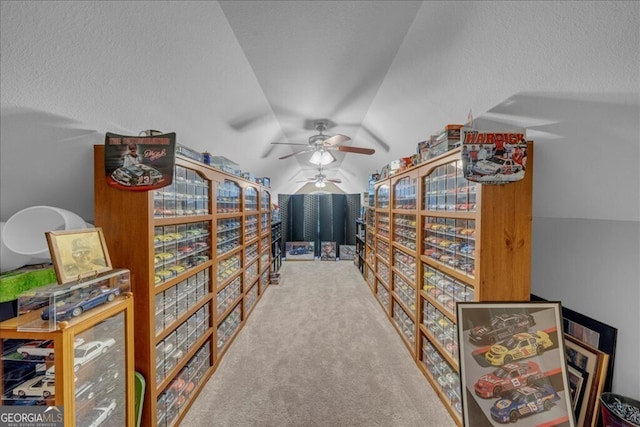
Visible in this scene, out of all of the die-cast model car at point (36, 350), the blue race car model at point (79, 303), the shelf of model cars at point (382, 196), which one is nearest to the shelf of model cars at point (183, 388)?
the die-cast model car at point (36, 350)

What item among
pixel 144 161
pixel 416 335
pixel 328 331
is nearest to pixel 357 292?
pixel 328 331

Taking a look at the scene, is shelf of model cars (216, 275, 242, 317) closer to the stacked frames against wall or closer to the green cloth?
the green cloth

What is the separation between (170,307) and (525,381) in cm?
245

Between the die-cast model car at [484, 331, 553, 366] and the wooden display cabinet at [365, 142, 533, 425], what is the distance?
0.83 ft

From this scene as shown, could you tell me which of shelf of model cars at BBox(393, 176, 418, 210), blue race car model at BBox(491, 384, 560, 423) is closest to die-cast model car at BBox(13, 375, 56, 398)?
blue race car model at BBox(491, 384, 560, 423)

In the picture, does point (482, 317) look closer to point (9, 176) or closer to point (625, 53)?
point (625, 53)

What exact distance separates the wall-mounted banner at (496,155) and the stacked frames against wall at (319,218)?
6343 millimetres

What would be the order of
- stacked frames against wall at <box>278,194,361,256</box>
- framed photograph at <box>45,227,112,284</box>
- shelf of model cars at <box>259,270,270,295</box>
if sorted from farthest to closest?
stacked frames against wall at <box>278,194,361,256</box>
shelf of model cars at <box>259,270,270,295</box>
framed photograph at <box>45,227,112,284</box>

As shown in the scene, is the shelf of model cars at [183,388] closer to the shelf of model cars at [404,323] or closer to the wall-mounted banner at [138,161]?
the wall-mounted banner at [138,161]

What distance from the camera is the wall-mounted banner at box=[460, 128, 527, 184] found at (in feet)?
4.65

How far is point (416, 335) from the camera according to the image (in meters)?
2.61

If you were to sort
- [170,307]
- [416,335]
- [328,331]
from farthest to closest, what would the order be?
[328,331] < [416,335] < [170,307]

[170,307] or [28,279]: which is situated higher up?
[28,279]

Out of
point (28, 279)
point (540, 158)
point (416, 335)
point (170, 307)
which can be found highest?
point (540, 158)
